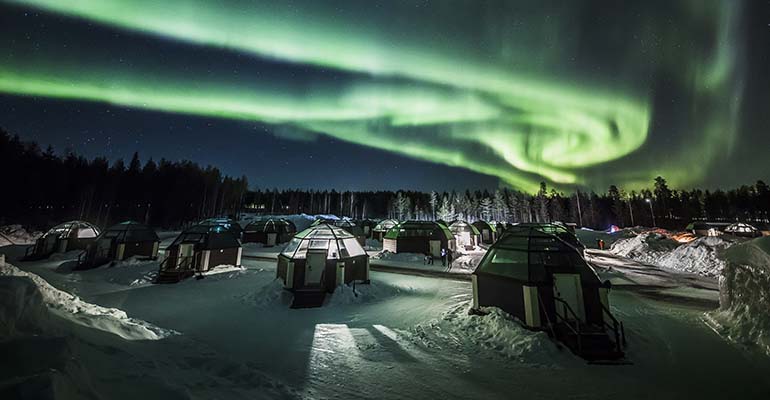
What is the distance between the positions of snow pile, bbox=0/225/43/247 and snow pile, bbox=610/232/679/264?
3278 inches

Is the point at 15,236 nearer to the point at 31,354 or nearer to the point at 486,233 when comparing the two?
the point at 31,354

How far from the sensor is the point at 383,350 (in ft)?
29.9

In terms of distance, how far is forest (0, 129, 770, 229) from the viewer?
5072 cm

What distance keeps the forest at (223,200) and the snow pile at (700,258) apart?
83.6 metres

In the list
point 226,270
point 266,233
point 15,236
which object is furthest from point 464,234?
point 15,236

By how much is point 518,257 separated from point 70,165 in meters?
90.7

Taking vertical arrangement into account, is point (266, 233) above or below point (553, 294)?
below

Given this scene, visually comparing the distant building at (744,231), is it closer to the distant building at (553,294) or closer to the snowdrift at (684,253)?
the snowdrift at (684,253)

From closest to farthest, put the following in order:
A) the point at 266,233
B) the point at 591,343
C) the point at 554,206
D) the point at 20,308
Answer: the point at 20,308 → the point at 591,343 → the point at 266,233 → the point at 554,206

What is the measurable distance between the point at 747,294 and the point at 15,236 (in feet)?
251

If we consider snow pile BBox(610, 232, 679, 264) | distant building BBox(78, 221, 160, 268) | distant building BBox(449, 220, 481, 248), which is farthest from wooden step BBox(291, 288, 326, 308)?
snow pile BBox(610, 232, 679, 264)

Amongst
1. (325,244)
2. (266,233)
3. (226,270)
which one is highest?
(325,244)

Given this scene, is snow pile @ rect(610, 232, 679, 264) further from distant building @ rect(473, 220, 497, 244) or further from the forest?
the forest

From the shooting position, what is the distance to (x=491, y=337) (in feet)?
33.0
